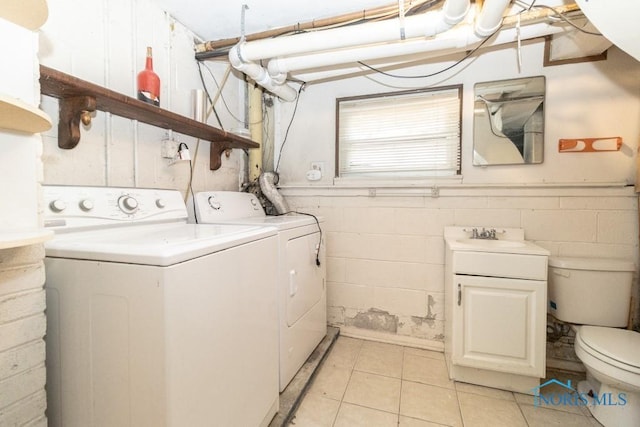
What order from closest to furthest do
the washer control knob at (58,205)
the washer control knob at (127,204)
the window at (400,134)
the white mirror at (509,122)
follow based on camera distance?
1. the washer control knob at (58,205)
2. the washer control knob at (127,204)
3. the white mirror at (509,122)
4. the window at (400,134)

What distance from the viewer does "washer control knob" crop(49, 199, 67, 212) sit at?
1.03m

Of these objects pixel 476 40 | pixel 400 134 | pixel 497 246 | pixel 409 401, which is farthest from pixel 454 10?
pixel 409 401

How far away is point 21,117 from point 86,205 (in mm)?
485

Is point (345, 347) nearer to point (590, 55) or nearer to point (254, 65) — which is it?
point (254, 65)

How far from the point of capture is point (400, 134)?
219 cm

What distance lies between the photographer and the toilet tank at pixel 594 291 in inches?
62.2

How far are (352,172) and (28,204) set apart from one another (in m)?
1.90

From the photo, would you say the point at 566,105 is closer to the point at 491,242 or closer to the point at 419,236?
the point at 491,242

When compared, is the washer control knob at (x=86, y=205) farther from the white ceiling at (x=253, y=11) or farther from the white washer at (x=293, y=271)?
the white ceiling at (x=253, y=11)

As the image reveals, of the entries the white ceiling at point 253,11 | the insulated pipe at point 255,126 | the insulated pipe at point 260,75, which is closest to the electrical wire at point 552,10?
the white ceiling at point 253,11

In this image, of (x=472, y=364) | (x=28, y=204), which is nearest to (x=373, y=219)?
(x=472, y=364)

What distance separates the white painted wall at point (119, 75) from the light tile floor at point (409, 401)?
5.11ft

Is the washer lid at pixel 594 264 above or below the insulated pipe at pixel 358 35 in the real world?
below

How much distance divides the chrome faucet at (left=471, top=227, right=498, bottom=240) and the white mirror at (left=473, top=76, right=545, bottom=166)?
1.56ft
